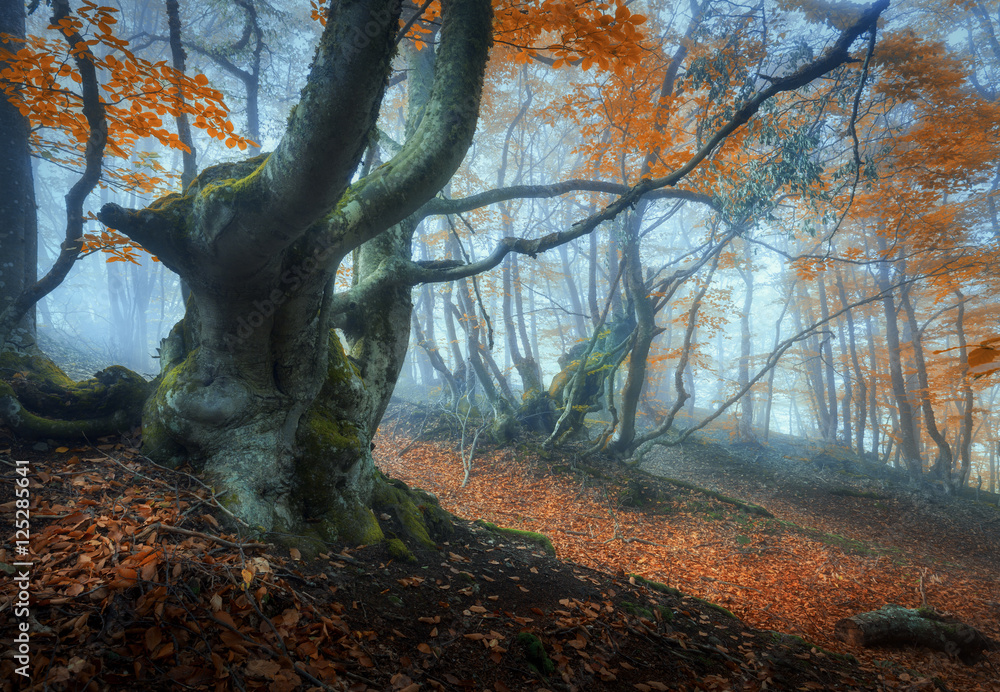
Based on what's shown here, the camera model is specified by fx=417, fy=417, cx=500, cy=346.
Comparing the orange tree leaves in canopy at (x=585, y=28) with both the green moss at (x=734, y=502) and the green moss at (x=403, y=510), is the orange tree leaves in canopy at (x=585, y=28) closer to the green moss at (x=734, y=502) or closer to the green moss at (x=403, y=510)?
the green moss at (x=403, y=510)

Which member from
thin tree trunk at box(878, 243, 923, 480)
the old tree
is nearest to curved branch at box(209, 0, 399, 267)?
the old tree

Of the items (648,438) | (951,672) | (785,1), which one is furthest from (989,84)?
(951,672)

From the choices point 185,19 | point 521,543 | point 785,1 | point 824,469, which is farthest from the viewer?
point 824,469

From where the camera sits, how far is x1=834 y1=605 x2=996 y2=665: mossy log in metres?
4.32

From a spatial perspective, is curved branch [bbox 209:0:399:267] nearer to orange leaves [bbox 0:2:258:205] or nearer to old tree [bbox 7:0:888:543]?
old tree [bbox 7:0:888:543]

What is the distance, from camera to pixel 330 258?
288 centimetres

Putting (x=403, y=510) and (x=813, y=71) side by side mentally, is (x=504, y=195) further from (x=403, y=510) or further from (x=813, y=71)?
(x=403, y=510)

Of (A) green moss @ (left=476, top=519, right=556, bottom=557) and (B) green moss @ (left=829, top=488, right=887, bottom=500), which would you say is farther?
(B) green moss @ (left=829, top=488, right=887, bottom=500)

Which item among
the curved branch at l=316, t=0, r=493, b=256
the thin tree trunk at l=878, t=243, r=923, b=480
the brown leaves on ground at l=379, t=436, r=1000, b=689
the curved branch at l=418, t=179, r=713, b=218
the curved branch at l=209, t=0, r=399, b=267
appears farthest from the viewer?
the thin tree trunk at l=878, t=243, r=923, b=480

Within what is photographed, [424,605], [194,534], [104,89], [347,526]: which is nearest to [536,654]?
[424,605]

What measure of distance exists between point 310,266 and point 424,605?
8.32 feet

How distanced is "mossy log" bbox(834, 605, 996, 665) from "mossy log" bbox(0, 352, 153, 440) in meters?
7.51

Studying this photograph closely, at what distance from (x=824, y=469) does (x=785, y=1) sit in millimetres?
11959

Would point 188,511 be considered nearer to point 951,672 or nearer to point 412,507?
point 412,507
